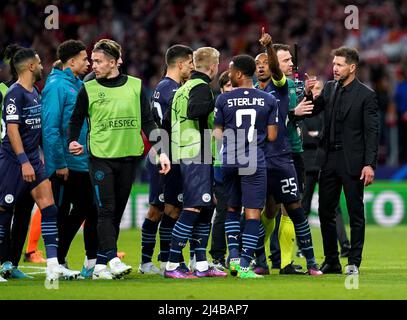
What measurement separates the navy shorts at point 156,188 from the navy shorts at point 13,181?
147 cm

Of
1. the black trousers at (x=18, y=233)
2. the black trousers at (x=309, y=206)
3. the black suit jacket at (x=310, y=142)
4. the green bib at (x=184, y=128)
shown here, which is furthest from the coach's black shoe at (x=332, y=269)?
the black suit jacket at (x=310, y=142)

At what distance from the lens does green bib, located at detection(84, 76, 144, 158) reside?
37.1 ft

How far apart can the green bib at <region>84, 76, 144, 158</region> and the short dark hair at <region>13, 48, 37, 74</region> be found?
0.72m

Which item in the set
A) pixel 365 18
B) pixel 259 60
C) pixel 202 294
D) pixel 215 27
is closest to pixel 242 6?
pixel 215 27

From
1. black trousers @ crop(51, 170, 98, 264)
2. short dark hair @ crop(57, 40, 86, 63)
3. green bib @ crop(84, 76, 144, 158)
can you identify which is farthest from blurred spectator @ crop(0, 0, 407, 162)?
green bib @ crop(84, 76, 144, 158)

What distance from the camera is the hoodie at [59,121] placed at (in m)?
11.8

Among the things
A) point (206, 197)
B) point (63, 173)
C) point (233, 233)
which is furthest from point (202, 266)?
point (63, 173)

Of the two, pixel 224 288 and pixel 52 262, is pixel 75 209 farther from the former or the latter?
pixel 224 288

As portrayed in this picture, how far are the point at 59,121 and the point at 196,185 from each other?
1.76 m

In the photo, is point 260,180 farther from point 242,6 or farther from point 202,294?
point 242,6

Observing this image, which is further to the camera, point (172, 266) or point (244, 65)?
point (172, 266)

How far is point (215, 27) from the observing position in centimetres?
2655

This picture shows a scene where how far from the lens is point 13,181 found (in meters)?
11.5
